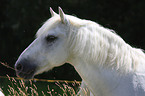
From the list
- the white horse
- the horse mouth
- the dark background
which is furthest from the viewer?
the dark background

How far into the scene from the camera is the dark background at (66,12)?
7.53 m

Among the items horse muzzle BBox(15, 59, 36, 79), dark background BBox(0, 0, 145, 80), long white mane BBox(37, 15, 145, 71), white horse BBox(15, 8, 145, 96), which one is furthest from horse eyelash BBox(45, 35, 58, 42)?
dark background BBox(0, 0, 145, 80)

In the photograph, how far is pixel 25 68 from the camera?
2.62m

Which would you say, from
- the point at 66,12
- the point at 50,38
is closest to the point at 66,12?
the point at 66,12

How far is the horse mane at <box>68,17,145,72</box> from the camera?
253cm

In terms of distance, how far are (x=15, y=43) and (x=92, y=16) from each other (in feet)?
10.5

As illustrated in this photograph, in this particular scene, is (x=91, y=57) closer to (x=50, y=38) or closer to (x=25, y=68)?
(x=50, y=38)

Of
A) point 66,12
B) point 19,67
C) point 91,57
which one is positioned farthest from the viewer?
point 66,12

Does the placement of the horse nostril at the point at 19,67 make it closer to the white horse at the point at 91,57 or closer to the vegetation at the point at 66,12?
the white horse at the point at 91,57

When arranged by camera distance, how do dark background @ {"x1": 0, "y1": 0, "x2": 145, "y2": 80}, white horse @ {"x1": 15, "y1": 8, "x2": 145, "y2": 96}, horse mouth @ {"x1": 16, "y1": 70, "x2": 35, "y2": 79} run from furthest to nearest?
dark background @ {"x1": 0, "y1": 0, "x2": 145, "y2": 80}, horse mouth @ {"x1": 16, "y1": 70, "x2": 35, "y2": 79}, white horse @ {"x1": 15, "y1": 8, "x2": 145, "y2": 96}

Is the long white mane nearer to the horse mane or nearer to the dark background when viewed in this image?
the horse mane

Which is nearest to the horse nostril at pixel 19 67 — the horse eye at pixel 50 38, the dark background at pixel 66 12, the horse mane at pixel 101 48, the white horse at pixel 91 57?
the white horse at pixel 91 57

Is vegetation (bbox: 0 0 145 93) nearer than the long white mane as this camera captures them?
No

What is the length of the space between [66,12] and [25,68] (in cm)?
493
